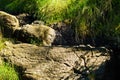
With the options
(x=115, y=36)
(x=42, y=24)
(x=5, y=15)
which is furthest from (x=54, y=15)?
(x=115, y=36)

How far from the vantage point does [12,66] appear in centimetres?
580

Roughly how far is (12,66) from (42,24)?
1509 mm

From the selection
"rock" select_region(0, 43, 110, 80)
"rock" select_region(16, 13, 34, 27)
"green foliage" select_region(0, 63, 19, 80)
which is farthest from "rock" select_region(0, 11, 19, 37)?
"green foliage" select_region(0, 63, 19, 80)

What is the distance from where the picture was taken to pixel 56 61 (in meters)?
5.80

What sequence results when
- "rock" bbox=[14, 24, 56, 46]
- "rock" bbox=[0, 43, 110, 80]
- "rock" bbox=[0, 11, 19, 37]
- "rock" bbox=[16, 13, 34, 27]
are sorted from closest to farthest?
"rock" bbox=[0, 43, 110, 80], "rock" bbox=[14, 24, 56, 46], "rock" bbox=[0, 11, 19, 37], "rock" bbox=[16, 13, 34, 27]

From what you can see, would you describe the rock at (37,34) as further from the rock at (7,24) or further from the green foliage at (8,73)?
the green foliage at (8,73)

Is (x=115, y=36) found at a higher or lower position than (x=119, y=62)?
higher

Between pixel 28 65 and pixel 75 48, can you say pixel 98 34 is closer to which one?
pixel 75 48

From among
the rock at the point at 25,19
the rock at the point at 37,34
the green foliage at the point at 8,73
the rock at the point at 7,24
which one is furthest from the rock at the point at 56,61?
the rock at the point at 25,19

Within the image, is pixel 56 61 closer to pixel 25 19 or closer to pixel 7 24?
pixel 7 24

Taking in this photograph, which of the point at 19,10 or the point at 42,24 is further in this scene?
the point at 19,10

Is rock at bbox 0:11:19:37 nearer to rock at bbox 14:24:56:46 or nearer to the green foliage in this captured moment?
rock at bbox 14:24:56:46

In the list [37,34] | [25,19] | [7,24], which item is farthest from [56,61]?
[25,19]

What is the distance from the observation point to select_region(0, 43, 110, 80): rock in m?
5.62
